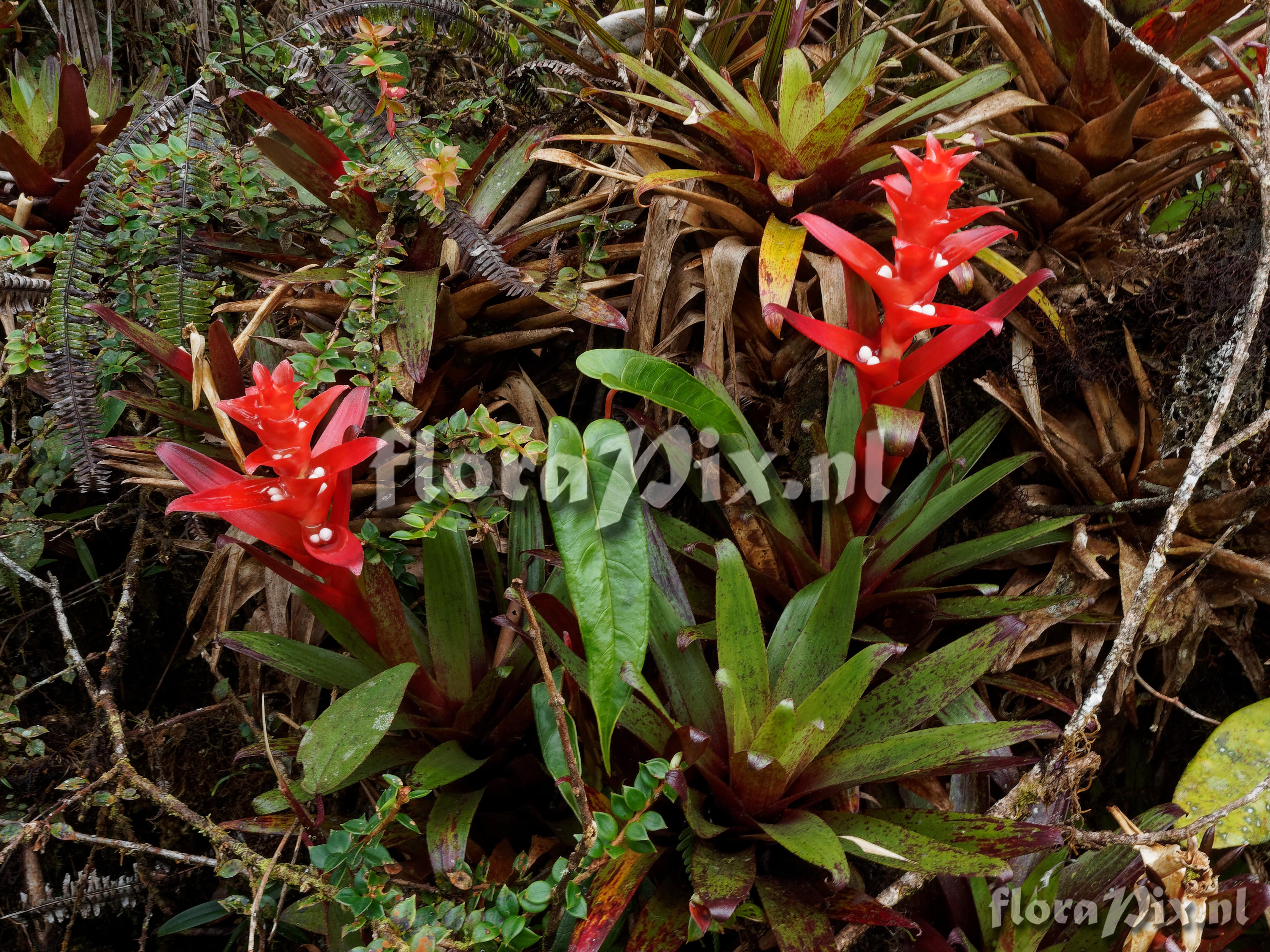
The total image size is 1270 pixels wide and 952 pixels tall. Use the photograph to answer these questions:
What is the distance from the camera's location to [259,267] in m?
1.38

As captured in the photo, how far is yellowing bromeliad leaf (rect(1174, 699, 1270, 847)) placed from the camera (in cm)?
102

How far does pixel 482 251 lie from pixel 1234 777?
120 cm

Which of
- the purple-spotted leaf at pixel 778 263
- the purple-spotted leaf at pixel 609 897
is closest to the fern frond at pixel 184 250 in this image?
the purple-spotted leaf at pixel 778 263

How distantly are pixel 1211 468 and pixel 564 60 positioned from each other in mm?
1224

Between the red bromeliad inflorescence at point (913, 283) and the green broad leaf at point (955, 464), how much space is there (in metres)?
0.19

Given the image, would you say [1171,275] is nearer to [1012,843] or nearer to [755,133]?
[755,133]

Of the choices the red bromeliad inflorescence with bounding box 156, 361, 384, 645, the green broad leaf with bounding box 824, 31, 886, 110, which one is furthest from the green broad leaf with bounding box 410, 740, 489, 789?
the green broad leaf with bounding box 824, 31, 886, 110

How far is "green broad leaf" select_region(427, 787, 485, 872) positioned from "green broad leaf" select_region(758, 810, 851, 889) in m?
0.34

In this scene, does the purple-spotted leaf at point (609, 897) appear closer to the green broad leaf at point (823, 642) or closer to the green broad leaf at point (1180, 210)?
the green broad leaf at point (823, 642)

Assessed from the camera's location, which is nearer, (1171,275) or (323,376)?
(323,376)

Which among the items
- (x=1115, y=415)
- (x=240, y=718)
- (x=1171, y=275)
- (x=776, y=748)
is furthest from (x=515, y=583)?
(x=1171, y=275)

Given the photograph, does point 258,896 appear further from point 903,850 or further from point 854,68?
point 854,68

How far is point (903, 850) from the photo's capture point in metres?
0.83

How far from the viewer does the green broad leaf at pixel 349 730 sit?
845mm
